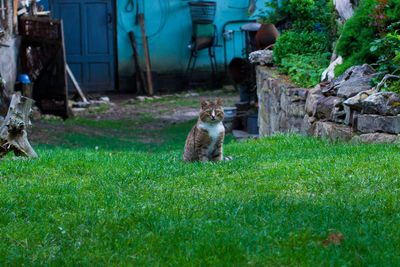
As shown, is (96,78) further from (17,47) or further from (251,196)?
(251,196)

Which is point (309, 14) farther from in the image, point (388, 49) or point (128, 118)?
point (128, 118)

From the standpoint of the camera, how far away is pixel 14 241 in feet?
11.0

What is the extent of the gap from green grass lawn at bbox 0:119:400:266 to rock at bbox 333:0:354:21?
4.07m

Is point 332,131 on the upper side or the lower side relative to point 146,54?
lower

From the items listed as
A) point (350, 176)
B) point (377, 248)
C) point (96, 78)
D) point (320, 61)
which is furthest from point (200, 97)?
point (377, 248)

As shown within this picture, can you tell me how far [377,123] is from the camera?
233 inches

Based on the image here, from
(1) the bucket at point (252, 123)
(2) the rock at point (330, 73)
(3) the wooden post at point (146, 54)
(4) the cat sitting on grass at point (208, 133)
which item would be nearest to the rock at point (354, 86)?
(2) the rock at point (330, 73)

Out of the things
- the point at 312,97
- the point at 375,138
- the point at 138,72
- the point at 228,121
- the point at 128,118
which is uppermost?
the point at 312,97

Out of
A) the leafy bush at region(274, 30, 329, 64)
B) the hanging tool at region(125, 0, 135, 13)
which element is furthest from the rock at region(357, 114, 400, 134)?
the hanging tool at region(125, 0, 135, 13)

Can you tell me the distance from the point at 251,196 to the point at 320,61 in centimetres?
591

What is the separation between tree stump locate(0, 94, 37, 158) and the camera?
249 inches

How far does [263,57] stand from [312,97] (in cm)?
389

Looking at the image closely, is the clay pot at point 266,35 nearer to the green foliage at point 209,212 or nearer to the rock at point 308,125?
the rock at point 308,125

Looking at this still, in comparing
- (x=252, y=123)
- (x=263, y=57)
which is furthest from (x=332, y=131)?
(x=252, y=123)
